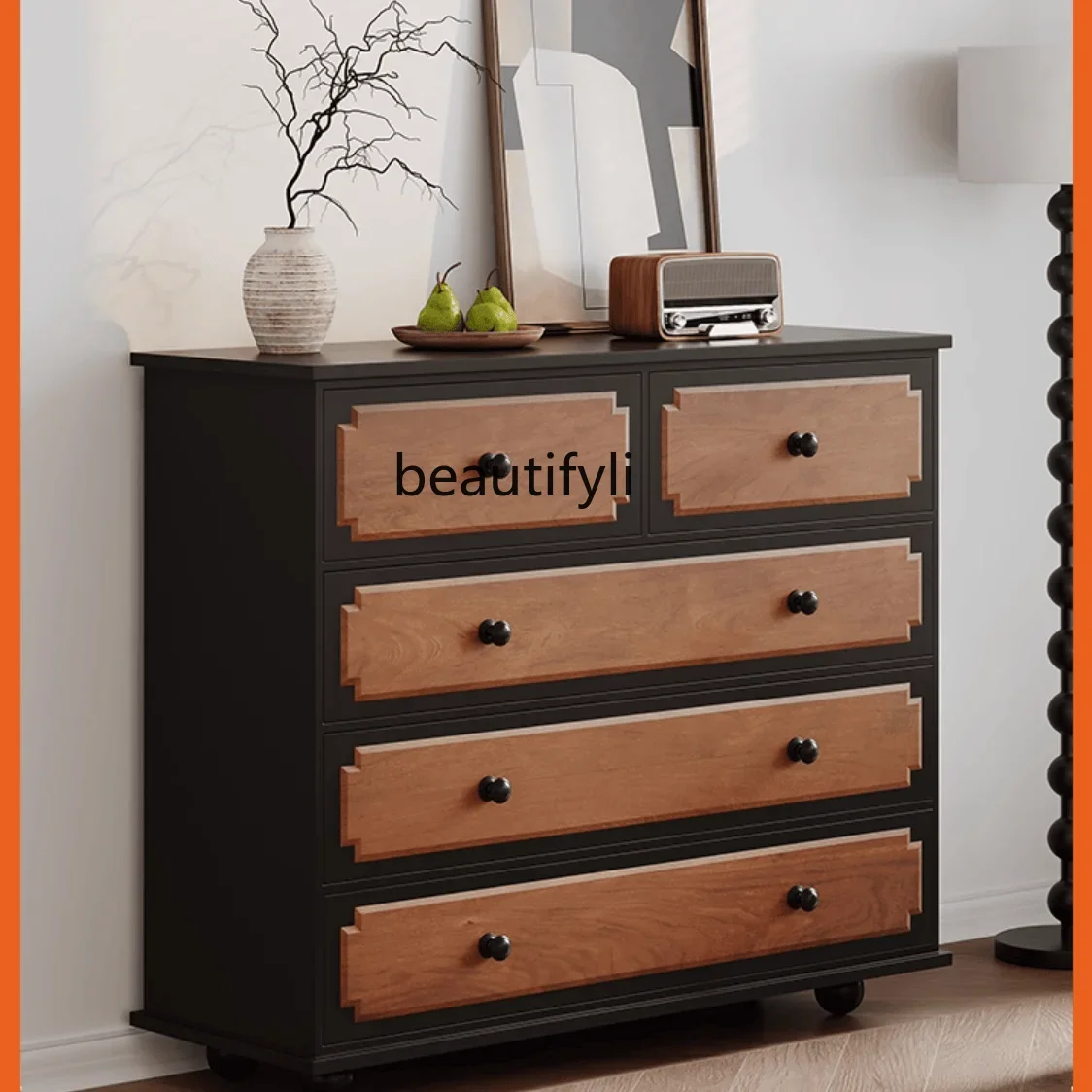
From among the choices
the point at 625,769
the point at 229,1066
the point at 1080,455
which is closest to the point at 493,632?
the point at 625,769

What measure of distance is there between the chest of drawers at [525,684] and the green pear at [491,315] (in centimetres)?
11

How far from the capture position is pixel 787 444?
366cm

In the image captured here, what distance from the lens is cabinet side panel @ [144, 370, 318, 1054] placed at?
10.7 feet

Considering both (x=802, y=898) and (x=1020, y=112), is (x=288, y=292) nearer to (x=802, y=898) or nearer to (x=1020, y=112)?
(x=802, y=898)

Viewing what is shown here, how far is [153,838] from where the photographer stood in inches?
141

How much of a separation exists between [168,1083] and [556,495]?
1146 millimetres

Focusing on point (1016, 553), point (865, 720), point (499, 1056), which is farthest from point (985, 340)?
point (499, 1056)

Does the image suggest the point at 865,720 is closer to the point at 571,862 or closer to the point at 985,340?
the point at 571,862

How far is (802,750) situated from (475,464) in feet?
2.58

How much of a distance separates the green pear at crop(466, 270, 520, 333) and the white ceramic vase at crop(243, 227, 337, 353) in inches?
9.4

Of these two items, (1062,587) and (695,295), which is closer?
(695,295)

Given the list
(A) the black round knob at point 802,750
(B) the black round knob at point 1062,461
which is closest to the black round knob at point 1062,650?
(B) the black round knob at point 1062,461

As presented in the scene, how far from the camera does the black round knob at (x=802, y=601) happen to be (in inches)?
145

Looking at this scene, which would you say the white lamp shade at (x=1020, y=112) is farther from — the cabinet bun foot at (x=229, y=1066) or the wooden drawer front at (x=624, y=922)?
the cabinet bun foot at (x=229, y=1066)
